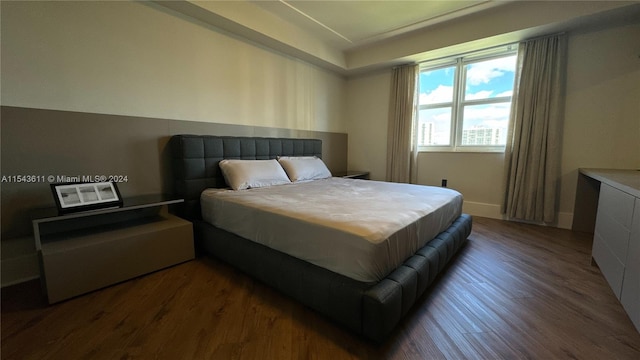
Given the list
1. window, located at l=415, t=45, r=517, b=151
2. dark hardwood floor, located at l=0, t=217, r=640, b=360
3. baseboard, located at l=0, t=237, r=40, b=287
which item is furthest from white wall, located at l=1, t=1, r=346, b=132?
window, located at l=415, t=45, r=517, b=151

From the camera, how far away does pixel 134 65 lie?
2.25 meters

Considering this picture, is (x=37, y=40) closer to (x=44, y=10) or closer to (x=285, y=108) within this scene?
(x=44, y=10)

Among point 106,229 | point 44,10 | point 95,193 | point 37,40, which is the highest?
point 44,10

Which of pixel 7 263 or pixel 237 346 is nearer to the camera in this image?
pixel 237 346

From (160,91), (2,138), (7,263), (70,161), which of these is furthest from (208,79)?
(7,263)

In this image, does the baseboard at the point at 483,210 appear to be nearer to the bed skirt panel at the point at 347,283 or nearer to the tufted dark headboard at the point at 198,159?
the bed skirt panel at the point at 347,283

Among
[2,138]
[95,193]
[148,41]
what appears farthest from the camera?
[148,41]

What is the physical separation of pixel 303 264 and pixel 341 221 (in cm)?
37

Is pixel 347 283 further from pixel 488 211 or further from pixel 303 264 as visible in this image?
pixel 488 211

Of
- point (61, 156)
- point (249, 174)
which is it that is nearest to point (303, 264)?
point (249, 174)

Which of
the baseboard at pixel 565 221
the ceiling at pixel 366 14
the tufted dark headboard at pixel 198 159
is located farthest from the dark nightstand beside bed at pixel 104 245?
the baseboard at pixel 565 221

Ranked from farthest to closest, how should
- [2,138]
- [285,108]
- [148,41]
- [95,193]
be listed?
[285,108] < [148,41] < [95,193] < [2,138]

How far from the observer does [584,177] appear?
9.68 feet

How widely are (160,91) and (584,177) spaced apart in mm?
4917
